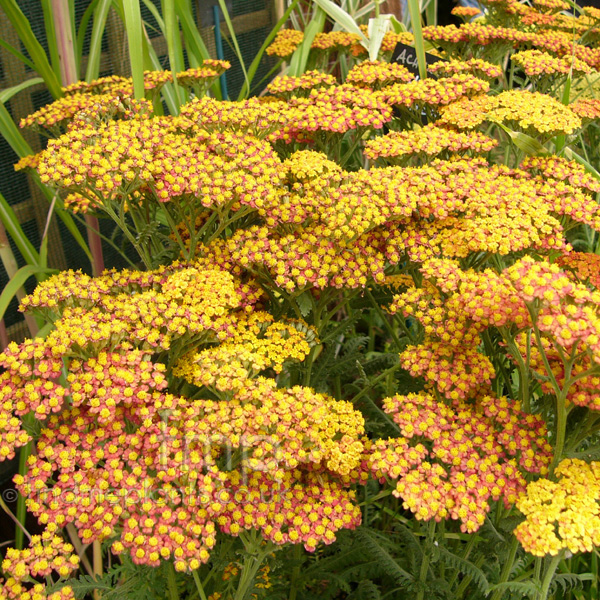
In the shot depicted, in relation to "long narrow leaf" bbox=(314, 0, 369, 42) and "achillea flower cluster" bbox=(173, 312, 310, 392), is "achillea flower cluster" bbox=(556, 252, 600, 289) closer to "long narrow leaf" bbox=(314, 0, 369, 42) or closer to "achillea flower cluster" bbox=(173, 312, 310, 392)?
"achillea flower cluster" bbox=(173, 312, 310, 392)

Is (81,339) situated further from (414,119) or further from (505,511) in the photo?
(414,119)

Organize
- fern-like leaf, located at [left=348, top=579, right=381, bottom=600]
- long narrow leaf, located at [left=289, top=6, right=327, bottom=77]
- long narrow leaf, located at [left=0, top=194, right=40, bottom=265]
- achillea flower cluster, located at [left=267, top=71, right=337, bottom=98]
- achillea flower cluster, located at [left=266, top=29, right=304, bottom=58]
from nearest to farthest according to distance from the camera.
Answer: fern-like leaf, located at [left=348, top=579, right=381, bottom=600] < long narrow leaf, located at [left=0, top=194, right=40, bottom=265] < achillea flower cluster, located at [left=267, top=71, right=337, bottom=98] < long narrow leaf, located at [left=289, top=6, right=327, bottom=77] < achillea flower cluster, located at [left=266, top=29, right=304, bottom=58]

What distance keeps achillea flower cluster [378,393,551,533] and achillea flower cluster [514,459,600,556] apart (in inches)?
2.3

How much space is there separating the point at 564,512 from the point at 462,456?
0.71 feet

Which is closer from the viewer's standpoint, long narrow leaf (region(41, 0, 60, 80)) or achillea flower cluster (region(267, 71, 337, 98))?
long narrow leaf (region(41, 0, 60, 80))

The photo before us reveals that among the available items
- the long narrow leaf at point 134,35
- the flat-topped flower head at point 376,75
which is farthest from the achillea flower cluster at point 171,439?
the flat-topped flower head at point 376,75

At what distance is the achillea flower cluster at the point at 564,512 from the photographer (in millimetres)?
Answer: 1037

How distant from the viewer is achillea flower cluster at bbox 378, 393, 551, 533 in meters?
1.17

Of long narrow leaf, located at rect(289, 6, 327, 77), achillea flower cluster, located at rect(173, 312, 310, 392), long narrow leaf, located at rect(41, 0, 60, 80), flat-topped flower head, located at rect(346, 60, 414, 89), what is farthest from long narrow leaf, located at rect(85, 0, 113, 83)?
achillea flower cluster, located at rect(173, 312, 310, 392)

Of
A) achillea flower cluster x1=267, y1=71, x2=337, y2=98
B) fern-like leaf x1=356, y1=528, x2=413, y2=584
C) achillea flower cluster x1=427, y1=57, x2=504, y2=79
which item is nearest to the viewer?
fern-like leaf x1=356, y1=528, x2=413, y2=584

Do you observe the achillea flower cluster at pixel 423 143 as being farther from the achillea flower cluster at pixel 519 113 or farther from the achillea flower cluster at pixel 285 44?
the achillea flower cluster at pixel 285 44

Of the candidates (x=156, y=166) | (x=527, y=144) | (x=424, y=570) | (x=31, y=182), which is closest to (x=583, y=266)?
(x=527, y=144)

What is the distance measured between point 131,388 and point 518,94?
1.53 metres

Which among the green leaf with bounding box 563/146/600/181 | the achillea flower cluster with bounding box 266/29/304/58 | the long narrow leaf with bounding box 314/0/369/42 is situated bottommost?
the green leaf with bounding box 563/146/600/181
